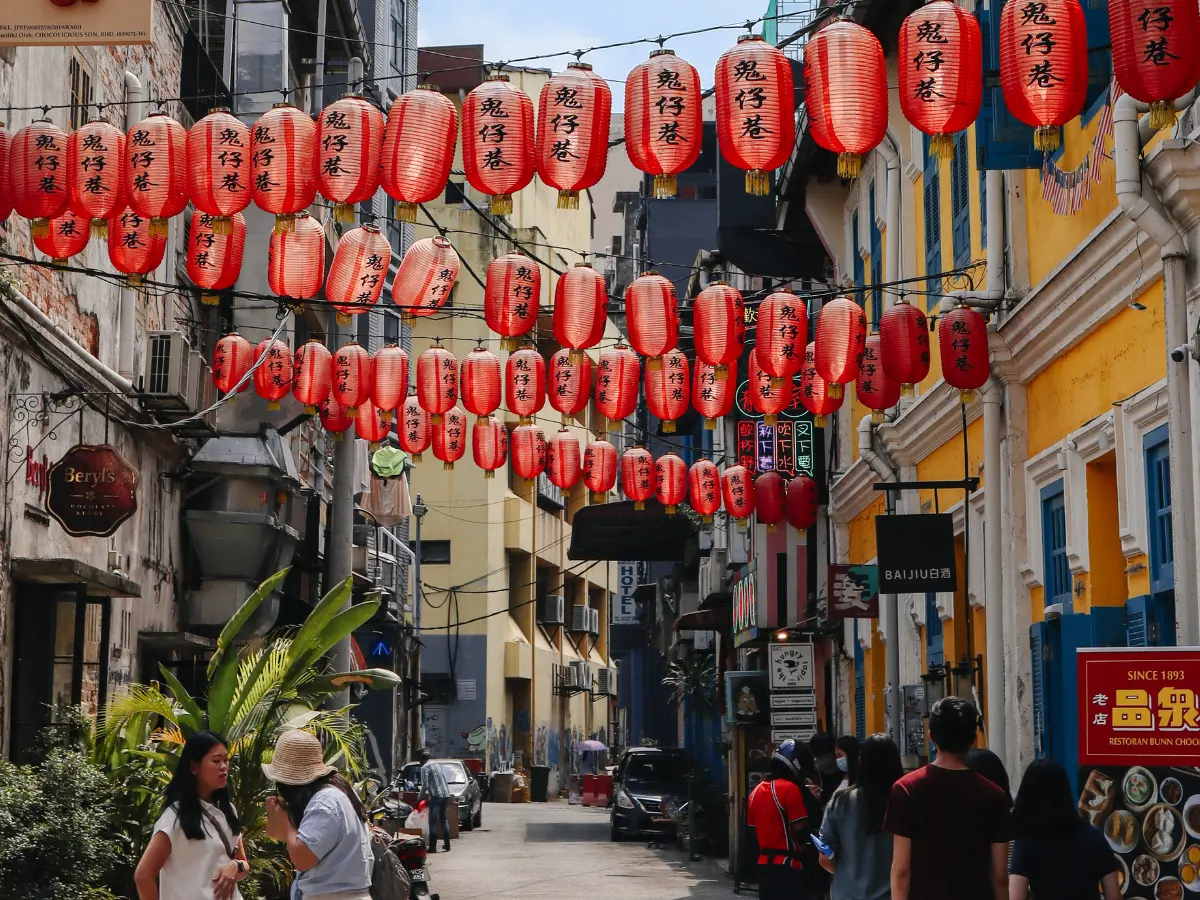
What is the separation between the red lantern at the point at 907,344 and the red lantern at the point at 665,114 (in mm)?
3759

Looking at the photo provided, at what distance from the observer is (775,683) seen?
1962 centimetres

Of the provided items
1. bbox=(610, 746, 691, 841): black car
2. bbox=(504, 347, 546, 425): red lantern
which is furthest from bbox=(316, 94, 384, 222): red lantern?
bbox=(610, 746, 691, 841): black car

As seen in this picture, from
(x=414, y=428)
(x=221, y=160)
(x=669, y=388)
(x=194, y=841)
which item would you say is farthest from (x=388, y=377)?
(x=194, y=841)

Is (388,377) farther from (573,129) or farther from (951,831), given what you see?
(951,831)

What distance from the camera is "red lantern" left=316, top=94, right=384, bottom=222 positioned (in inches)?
524

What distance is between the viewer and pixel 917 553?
14.7m

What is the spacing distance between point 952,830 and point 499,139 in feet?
24.7

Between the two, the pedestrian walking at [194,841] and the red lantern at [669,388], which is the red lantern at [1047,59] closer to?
the pedestrian walking at [194,841]

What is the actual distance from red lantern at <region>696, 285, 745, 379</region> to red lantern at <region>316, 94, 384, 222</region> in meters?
4.08

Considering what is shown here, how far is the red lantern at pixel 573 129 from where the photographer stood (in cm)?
1273

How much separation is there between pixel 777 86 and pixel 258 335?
48.0 ft

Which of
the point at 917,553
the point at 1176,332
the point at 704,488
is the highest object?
the point at 704,488

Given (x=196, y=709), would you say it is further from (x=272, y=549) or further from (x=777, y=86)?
(x=272, y=549)

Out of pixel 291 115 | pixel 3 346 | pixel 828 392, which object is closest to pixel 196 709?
pixel 3 346
